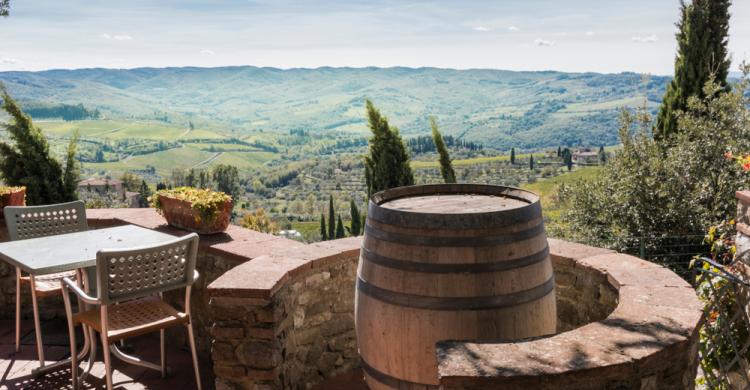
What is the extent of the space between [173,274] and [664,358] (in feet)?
9.02

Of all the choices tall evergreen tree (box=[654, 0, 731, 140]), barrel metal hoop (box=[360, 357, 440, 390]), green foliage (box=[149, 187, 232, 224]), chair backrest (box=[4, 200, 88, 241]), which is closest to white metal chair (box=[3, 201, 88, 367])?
chair backrest (box=[4, 200, 88, 241])

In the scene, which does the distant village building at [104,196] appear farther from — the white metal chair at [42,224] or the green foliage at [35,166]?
the white metal chair at [42,224]

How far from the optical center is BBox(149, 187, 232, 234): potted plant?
461 cm

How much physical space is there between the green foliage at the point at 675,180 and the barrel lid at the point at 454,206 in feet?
21.0

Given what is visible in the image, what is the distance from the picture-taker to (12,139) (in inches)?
377

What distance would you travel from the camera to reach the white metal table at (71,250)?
360 centimetres

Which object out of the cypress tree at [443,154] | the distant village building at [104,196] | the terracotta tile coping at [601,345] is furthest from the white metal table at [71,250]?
the cypress tree at [443,154]

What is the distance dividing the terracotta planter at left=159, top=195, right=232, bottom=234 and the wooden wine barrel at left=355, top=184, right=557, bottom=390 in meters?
2.21

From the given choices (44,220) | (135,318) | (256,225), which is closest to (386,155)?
(256,225)

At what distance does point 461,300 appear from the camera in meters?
2.49

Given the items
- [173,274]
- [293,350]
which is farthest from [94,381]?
[293,350]

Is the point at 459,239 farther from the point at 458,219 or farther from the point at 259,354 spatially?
the point at 259,354

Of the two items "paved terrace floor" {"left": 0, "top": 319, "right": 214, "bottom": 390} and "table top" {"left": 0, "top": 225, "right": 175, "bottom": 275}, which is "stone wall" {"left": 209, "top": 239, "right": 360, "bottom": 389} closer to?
"paved terrace floor" {"left": 0, "top": 319, "right": 214, "bottom": 390}

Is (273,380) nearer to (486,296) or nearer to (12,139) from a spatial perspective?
(486,296)
